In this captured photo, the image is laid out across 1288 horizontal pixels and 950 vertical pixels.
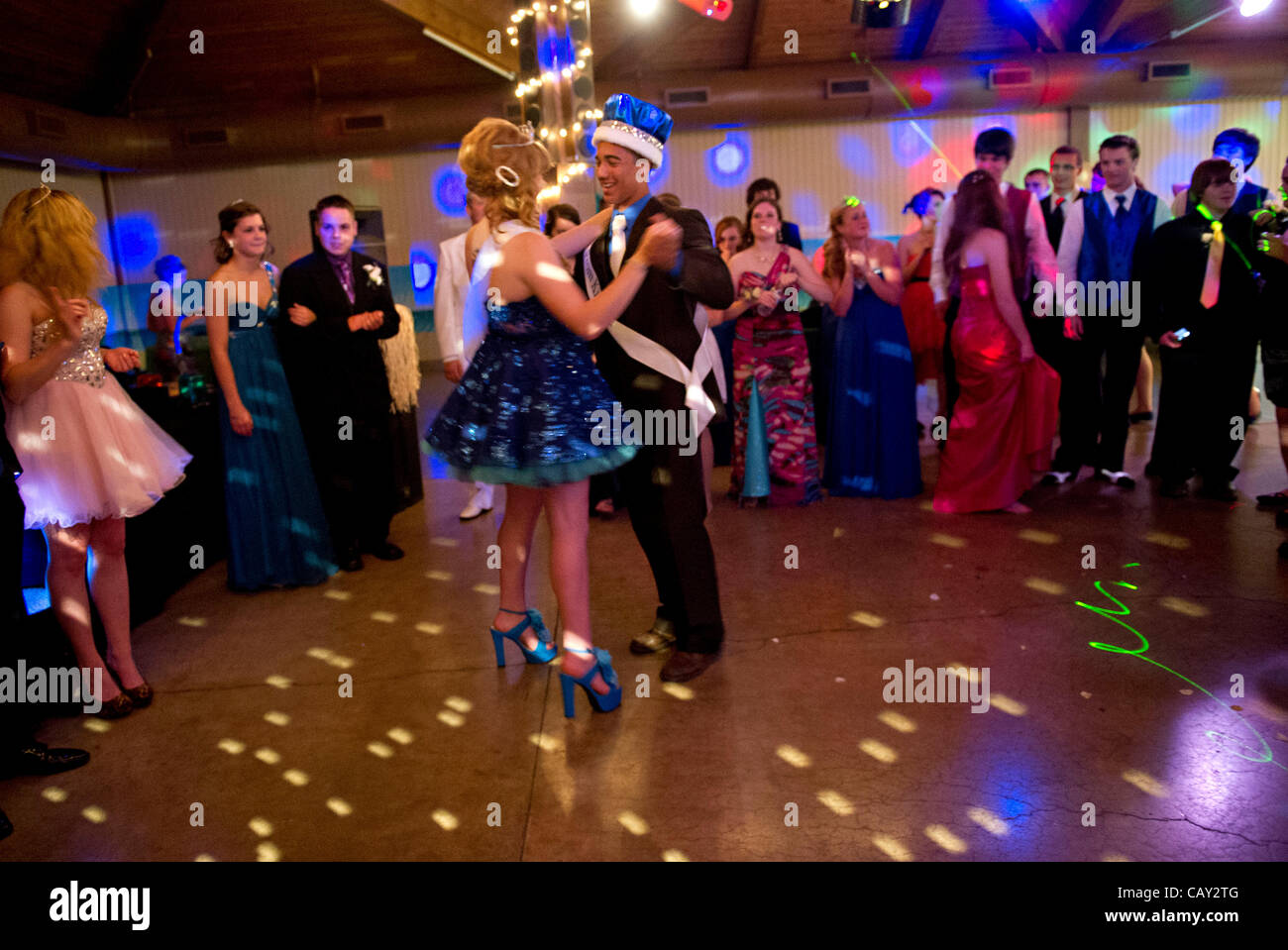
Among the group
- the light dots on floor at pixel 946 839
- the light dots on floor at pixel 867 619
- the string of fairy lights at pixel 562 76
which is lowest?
the light dots on floor at pixel 946 839

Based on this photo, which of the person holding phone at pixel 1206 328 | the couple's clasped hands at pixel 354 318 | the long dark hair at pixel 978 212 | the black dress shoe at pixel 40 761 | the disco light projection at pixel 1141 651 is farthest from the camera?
the person holding phone at pixel 1206 328

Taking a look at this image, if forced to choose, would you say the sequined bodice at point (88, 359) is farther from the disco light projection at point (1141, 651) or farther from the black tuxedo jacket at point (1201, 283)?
the black tuxedo jacket at point (1201, 283)

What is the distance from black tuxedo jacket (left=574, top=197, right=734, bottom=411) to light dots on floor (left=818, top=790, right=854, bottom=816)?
110 centimetres

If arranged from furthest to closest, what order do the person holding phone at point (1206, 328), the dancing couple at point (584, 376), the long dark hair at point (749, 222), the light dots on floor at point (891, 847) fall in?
1. the long dark hair at point (749, 222)
2. the person holding phone at point (1206, 328)
3. the dancing couple at point (584, 376)
4. the light dots on floor at point (891, 847)

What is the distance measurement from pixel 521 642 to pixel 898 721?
1.04m

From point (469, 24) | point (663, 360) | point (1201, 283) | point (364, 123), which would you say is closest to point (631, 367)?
point (663, 360)

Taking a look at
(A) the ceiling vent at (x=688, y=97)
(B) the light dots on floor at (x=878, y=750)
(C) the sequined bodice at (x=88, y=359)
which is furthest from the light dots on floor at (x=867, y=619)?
(A) the ceiling vent at (x=688, y=97)

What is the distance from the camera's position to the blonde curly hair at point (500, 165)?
237cm

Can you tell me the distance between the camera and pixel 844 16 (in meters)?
10.7

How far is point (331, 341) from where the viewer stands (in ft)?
12.8

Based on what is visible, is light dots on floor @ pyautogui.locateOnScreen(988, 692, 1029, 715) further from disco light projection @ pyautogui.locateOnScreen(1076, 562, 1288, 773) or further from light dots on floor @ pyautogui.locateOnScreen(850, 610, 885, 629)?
light dots on floor @ pyautogui.locateOnScreen(850, 610, 885, 629)

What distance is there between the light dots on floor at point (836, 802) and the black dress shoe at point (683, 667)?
691mm

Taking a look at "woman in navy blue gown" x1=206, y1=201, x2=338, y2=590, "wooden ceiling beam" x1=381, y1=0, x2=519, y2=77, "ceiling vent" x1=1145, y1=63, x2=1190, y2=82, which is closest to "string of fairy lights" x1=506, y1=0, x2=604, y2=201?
"woman in navy blue gown" x1=206, y1=201, x2=338, y2=590

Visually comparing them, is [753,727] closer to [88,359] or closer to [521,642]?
[521,642]
